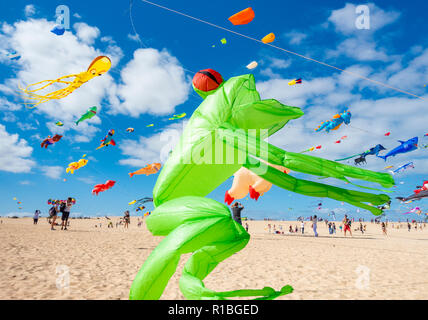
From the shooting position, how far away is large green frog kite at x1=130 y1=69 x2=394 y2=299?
1513mm

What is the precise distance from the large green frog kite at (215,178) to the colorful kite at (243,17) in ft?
2.90

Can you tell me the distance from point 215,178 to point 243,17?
1863 millimetres

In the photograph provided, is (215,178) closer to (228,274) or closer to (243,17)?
(243,17)

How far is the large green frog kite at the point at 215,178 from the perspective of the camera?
1.51 meters

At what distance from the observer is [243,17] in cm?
274

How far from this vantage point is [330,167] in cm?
148

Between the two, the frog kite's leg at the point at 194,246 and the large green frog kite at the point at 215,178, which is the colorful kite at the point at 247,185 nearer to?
the large green frog kite at the point at 215,178

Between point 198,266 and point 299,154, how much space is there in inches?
39.0

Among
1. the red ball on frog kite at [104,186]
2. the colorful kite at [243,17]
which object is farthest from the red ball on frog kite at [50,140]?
the colorful kite at [243,17]

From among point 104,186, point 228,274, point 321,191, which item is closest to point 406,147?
point 228,274
